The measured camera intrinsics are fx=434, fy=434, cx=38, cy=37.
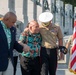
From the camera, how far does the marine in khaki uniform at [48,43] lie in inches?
323

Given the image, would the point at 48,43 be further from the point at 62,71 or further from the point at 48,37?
the point at 62,71

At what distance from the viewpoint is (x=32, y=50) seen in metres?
7.90

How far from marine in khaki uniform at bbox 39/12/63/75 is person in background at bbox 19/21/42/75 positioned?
0.63ft

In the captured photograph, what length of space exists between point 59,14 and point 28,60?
34.9 metres

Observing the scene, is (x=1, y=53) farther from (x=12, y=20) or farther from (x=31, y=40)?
(x=31, y=40)

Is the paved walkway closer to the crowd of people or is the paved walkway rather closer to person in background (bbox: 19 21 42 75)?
the crowd of people

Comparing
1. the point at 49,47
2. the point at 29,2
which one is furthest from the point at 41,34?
the point at 29,2

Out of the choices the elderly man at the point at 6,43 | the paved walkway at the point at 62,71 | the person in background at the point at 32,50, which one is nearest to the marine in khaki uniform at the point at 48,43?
the person in background at the point at 32,50

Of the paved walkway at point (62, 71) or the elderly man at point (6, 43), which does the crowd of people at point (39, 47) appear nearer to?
the elderly man at point (6, 43)

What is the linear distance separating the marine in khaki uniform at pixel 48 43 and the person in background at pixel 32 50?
0.19m

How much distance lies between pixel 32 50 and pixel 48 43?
0.45 m

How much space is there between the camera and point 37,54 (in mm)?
7984

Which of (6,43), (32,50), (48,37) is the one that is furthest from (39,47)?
(6,43)

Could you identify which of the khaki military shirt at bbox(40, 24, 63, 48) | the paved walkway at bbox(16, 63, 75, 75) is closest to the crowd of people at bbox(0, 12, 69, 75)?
the khaki military shirt at bbox(40, 24, 63, 48)
